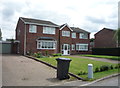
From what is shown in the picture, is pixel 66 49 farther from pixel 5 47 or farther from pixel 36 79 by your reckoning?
pixel 36 79

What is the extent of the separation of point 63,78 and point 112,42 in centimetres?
3035

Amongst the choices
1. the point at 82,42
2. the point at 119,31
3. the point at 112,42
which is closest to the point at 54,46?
the point at 82,42

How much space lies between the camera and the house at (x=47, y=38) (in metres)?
24.7

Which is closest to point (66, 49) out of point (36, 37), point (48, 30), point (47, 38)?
point (47, 38)

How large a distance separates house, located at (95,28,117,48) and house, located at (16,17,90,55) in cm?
738

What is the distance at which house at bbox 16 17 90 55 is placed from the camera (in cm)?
2473

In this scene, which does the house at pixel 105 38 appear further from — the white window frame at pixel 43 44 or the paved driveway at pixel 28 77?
the paved driveway at pixel 28 77

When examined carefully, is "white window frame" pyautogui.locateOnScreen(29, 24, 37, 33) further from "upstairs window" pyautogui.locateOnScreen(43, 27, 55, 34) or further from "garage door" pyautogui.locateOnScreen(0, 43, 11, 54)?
"garage door" pyautogui.locateOnScreen(0, 43, 11, 54)

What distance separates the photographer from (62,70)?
833 centimetres

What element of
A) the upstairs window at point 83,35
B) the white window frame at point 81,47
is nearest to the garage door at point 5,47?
the white window frame at point 81,47

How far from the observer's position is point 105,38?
3750 cm

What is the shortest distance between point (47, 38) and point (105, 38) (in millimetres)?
19146

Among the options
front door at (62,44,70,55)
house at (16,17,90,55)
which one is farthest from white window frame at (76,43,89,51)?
front door at (62,44,70,55)

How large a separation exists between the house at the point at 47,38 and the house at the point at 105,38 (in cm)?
738
